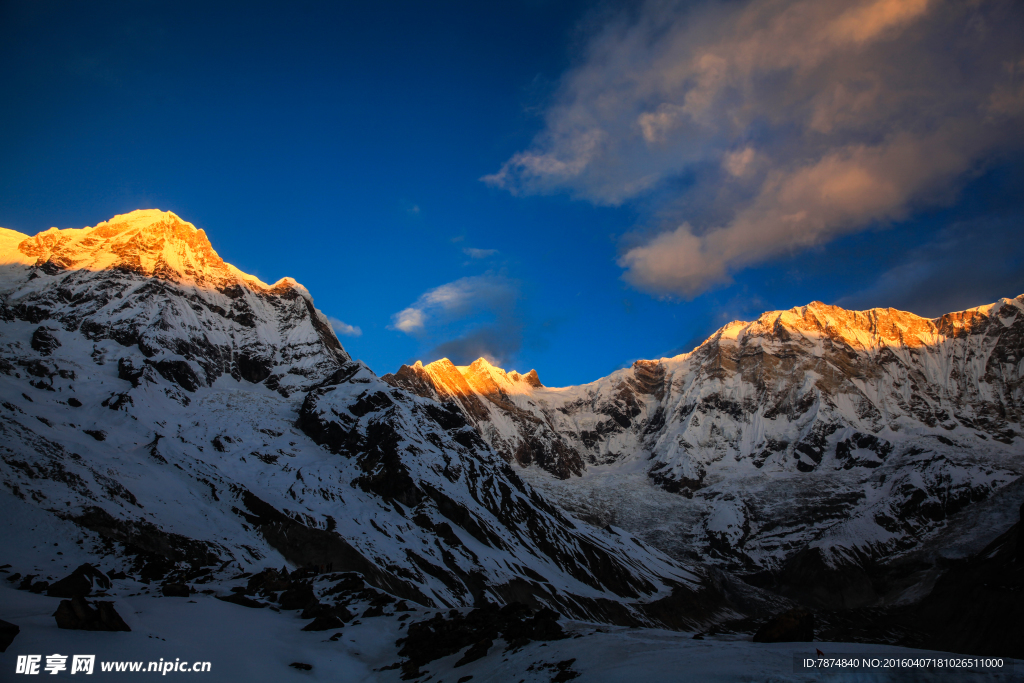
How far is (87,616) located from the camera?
2000 centimetres

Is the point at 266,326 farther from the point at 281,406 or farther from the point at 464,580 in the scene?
the point at 464,580

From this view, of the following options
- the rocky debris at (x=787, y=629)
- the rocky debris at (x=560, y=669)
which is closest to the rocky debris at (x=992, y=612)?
the rocky debris at (x=787, y=629)

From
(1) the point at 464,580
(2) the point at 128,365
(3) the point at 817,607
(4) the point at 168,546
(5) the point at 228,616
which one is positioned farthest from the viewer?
(3) the point at 817,607

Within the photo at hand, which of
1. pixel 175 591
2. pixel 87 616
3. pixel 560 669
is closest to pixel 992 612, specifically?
pixel 560 669

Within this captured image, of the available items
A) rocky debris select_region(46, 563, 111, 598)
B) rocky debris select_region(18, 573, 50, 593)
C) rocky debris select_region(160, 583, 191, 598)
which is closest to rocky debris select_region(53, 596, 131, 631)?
rocky debris select_region(46, 563, 111, 598)

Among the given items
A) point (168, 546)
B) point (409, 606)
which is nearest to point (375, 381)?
point (168, 546)

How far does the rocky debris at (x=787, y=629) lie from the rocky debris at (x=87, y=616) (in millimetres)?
22615

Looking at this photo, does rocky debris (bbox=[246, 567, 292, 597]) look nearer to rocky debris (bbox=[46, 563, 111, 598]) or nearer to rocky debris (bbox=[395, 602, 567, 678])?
rocky debris (bbox=[46, 563, 111, 598])

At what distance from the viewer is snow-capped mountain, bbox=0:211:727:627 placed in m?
78.4

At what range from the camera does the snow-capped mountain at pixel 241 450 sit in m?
78.4

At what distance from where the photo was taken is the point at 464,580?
10312 cm

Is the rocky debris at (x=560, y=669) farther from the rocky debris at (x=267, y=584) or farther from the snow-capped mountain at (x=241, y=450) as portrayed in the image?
the snow-capped mountain at (x=241, y=450)

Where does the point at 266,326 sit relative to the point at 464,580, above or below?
above

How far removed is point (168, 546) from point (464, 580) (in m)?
50.7
